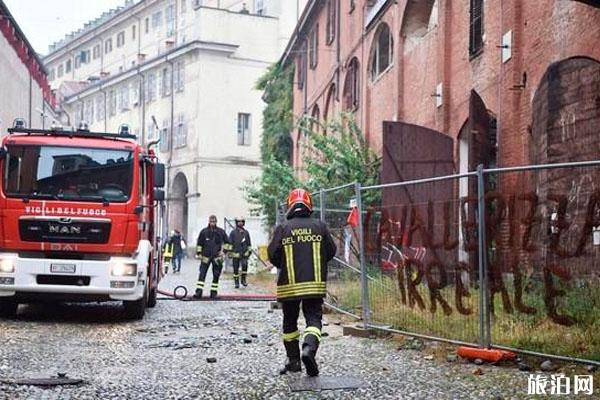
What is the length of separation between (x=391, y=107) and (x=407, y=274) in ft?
45.9

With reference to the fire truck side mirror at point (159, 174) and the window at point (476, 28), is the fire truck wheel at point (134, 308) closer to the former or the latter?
the fire truck side mirror at point (159, 174)

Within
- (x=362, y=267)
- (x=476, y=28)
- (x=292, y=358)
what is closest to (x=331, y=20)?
(x=476, y=28)

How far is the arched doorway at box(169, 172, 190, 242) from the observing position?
176 ft

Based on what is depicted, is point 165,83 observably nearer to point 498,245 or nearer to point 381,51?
point 381,51

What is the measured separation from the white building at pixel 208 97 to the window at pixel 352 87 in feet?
58.4

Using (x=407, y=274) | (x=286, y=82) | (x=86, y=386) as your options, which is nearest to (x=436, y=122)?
(x=407, y=274)

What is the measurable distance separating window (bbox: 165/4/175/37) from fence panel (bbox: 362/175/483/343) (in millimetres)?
49965

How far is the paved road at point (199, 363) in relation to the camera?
7.16 metres

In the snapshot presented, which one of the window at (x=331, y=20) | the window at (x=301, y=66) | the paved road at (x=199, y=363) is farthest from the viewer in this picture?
the window at (x=301, y=66)

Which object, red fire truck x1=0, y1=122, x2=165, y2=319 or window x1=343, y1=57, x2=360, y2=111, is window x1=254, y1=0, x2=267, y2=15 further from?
red fire truck x1=0, y1=122, x2=165, y2=319

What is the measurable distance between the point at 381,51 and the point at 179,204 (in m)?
30.1

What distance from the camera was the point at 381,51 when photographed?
25719 millimetres

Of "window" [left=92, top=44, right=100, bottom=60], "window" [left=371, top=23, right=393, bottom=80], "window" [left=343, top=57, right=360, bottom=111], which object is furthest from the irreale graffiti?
"window" [left=92, top=44, right=100, bottom=60]

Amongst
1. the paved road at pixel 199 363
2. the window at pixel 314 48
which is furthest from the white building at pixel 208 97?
the paved road at pixel 199 363
